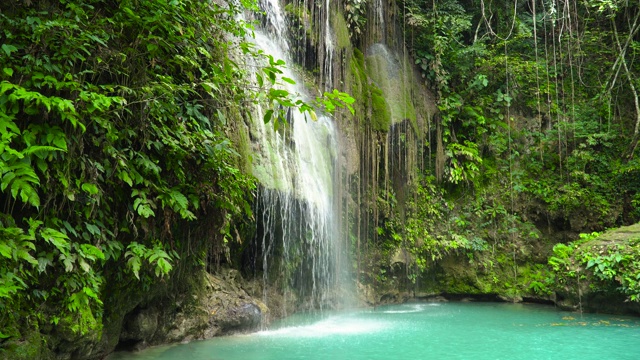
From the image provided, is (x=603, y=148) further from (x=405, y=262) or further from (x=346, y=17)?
(x=346, y=17)

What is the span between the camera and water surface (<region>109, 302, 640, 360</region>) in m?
6.09

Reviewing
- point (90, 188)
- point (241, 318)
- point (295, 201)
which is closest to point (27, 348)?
point (90, 188)

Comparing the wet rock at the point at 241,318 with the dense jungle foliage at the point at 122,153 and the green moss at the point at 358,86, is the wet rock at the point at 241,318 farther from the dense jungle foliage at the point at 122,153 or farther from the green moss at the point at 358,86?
the green moss at the point at 358,86

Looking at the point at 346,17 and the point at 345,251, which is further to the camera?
the point at 346,17

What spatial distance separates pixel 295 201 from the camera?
8.03m

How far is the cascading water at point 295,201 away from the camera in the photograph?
7684 millimetres

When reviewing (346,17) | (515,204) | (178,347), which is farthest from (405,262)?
(178,347)

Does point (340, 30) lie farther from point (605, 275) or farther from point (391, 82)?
point (605, 275)

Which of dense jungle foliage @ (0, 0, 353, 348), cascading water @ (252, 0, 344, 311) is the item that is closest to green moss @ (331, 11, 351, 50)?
cascading water @ (252, 0, 344, 311)

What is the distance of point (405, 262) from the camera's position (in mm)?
11562

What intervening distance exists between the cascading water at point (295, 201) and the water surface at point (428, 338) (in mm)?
668

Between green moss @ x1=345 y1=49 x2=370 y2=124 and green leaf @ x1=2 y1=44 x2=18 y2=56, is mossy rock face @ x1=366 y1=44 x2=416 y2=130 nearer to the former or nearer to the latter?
green moss @ x1=345 y1=49 x2=370 y2=124

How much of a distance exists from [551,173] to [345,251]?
6380 millimetres

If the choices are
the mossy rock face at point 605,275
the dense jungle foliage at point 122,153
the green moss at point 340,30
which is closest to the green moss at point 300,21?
the green moss at point 340,30
